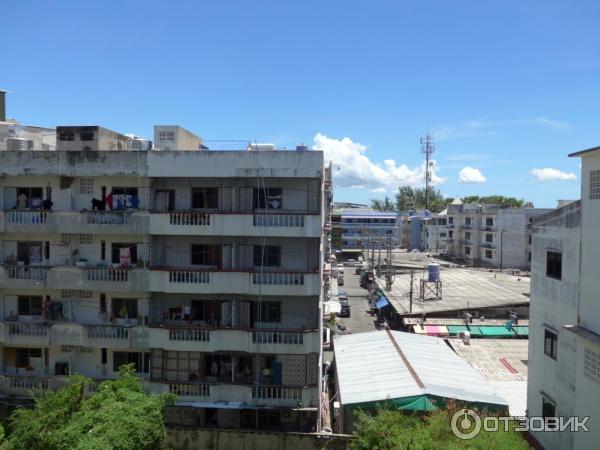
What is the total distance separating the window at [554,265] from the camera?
1877 cm

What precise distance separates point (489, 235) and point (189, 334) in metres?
75.9

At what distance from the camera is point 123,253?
22.1 m

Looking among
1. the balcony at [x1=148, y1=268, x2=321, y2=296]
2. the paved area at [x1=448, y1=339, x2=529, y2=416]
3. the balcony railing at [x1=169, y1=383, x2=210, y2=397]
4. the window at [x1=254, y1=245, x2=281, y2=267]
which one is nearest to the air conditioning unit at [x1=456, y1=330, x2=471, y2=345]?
the paved area at [x1=448, y1=339, x2=529, y2=416]

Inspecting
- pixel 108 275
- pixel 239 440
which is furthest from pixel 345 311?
pixel 108 275

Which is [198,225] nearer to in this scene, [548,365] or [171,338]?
[171,338]

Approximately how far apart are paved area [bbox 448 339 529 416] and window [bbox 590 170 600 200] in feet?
35.9

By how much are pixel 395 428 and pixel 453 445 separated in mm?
2651

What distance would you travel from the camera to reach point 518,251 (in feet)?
268

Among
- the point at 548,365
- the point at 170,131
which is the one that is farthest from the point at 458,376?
the point at 170,131

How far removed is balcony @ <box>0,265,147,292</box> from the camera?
21.3 metres

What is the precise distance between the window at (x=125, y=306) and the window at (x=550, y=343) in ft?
56.5

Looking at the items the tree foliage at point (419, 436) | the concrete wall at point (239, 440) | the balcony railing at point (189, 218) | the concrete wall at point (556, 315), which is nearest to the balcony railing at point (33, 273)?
→ the balcony railing at point (189, 218)

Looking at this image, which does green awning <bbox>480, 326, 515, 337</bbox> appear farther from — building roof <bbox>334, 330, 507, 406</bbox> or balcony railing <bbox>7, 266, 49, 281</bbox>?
balcony railing <bbox>7, 266, 49, 281</bbox>

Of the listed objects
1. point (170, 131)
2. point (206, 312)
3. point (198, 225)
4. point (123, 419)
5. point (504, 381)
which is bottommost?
point (504, 381)
